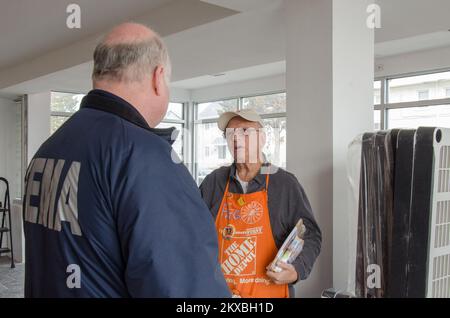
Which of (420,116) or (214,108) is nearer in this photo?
(420,116)

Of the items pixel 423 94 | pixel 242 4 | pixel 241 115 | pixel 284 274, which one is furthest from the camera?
pixel 423 94

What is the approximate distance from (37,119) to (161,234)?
6.82m

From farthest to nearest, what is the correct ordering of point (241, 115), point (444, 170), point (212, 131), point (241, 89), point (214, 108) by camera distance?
point (212, 131)
point (214, 108)
point (241, 89)
point (241, 115)
point (444, 170)

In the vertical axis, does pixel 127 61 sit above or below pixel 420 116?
below

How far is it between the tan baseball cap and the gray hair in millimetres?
958

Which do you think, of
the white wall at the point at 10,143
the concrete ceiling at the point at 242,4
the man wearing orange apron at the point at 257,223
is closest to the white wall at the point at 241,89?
the white wall at the point at 10,143

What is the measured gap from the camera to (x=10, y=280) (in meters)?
6.15

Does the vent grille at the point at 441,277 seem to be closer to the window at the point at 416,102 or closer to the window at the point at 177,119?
the window at the point at 416,102

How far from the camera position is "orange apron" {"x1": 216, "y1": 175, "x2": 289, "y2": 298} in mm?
1795

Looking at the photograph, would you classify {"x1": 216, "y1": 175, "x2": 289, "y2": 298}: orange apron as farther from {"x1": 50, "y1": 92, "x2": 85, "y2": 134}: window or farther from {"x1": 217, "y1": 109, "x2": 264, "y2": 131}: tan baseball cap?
{"x1": 50, "y1": 92, "x2": 85, "y2": 134}: window

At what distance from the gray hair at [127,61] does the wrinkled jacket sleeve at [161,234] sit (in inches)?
8.7

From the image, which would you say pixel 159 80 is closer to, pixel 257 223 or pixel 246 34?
pixel 257 223

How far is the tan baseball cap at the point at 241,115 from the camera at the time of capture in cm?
195

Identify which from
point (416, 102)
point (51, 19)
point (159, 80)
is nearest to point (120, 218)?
point (159, 80)
